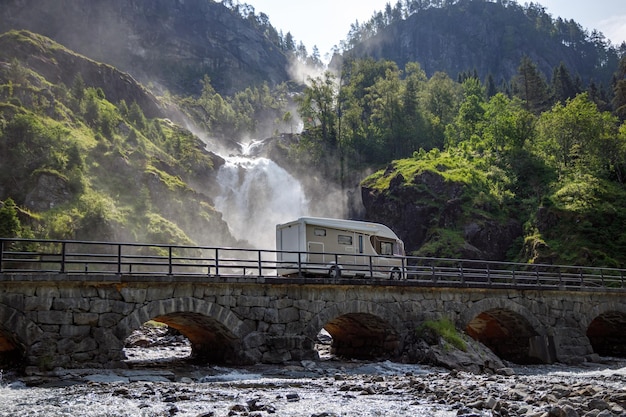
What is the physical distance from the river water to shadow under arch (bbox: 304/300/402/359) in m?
2.84

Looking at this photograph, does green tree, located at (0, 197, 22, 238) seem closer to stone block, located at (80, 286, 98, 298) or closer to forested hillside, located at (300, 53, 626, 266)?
stone block, located at (80, 286, 98, 298)

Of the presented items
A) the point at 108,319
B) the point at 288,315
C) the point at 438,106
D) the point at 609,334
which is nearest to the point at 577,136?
the point at 609,334

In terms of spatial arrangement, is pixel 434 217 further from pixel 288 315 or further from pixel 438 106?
pixel 438 106

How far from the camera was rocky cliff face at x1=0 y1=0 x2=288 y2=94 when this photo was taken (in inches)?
5827

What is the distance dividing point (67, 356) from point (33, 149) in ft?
154

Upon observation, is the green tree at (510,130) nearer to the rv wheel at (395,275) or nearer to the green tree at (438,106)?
the green tree at (438,106)

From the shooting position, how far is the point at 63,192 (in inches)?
2255

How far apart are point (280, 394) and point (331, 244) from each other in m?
13.0

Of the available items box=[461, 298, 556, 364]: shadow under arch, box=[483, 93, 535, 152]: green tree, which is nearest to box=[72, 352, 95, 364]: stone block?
box=[461, 298, 556, 364]: shadow under arch

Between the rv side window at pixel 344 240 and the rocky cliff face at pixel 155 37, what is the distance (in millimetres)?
126627

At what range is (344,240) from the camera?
96.0 ft

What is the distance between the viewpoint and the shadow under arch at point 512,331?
96.5 feet

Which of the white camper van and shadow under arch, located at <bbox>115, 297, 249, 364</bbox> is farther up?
the white camper van

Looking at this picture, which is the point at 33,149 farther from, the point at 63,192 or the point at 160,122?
the point at 160,122
